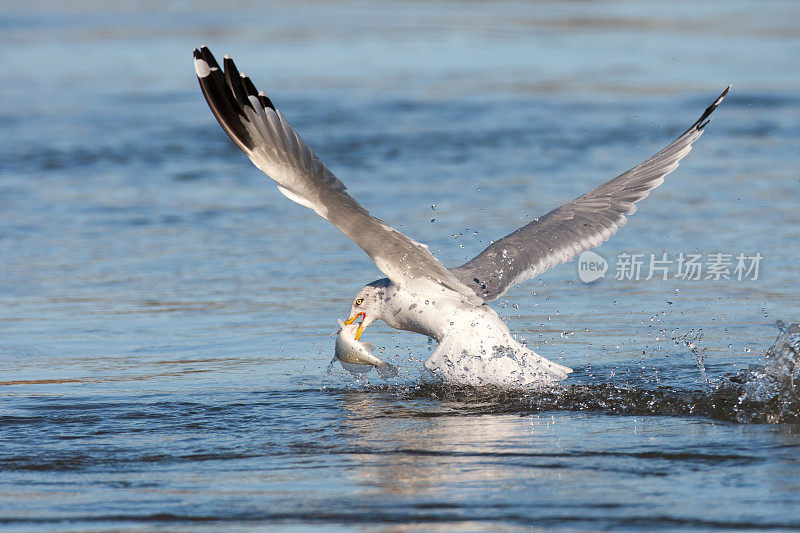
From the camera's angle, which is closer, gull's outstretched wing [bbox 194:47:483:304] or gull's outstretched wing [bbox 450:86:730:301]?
gull's outstretched wing [bbox 194:47:483:304]

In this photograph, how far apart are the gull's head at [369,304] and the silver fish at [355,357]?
0.41 meters

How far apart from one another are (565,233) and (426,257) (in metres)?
1.53

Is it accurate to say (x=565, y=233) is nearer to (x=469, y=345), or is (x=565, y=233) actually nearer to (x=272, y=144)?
(x=469, y=345)

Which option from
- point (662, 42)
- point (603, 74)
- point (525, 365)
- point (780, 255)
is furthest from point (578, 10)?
point (525, 365)

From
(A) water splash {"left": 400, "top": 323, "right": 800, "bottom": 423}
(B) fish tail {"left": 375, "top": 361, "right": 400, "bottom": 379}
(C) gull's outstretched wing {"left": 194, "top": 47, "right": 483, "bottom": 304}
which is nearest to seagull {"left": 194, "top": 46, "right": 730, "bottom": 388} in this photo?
(C) gull's outstretched wing {"left": 194, "top": 47, "right": 483, "bottom": 304}

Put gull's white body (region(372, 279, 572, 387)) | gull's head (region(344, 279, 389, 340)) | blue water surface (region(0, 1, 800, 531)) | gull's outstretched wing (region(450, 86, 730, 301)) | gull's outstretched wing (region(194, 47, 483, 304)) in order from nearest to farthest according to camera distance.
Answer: blue water surface (region(0, 1, 800, 531)) < gull's outstretched wing (region(194, 47, 483, 304)) < gull's white body (region(372, 279, 572, 387)) < gull's head (region(344, 279, 389, 340)) < gull's outstretched wing (region(450, 86, 730, 301))

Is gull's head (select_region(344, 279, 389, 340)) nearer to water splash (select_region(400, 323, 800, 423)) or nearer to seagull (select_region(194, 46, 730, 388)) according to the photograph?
seagull (select_region(194, 46, 730, 388))

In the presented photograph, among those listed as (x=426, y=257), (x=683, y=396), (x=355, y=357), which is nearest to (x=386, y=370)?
(x=355, y=357)

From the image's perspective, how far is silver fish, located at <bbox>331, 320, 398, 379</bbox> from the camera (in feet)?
22.2

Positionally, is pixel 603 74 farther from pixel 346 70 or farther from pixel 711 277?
pixel 711 277

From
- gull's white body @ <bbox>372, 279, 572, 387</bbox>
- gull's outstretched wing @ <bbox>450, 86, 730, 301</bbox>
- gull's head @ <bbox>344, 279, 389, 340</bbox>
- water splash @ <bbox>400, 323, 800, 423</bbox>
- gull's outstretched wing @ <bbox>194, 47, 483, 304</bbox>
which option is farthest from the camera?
gull's outstretched wing @ <bbox>450, 86, 730, 301</bbox>

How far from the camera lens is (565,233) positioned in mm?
8062

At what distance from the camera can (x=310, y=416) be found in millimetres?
6395

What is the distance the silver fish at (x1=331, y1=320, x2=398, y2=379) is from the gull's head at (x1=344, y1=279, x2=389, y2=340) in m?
0.41
